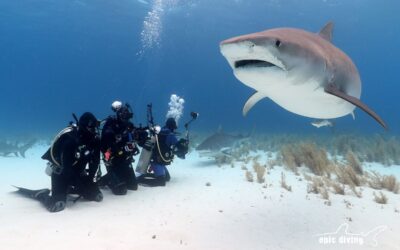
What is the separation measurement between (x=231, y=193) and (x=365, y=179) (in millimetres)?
3226

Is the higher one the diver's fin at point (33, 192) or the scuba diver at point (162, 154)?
the scuba diver at point (162, 154)

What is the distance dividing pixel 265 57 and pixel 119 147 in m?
4.37

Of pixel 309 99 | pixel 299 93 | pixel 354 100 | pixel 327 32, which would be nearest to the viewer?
pixel 354 100

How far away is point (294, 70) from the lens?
3457mm

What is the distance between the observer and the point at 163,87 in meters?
150

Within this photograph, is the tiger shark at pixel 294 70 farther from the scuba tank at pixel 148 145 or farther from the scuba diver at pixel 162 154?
the scuba diver at pixel 162 154

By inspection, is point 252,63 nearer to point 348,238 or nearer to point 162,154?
point 348,238

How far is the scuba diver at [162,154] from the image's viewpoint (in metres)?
7.56

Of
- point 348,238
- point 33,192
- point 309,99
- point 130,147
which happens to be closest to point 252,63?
point 309,99

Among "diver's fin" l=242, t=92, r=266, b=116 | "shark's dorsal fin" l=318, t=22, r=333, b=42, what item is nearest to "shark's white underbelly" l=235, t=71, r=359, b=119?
"diver's fin" l=242, t=92, r=266, b=116

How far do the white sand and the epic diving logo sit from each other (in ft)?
0.16

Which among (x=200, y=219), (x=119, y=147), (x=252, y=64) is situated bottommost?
(x=200, y=219)

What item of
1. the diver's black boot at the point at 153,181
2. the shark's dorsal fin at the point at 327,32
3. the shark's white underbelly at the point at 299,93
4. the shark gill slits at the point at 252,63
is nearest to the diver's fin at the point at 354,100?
the shark's white underbelly at the point at 299,93

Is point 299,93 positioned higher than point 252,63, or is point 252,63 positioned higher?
point 252,63
